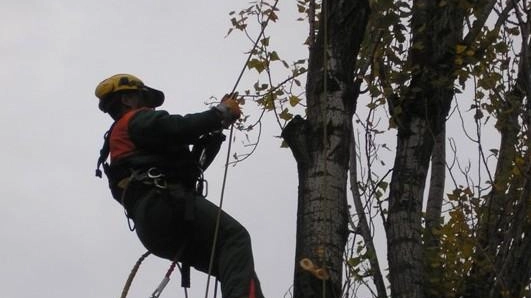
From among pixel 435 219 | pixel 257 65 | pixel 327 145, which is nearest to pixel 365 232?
pixel 435 219

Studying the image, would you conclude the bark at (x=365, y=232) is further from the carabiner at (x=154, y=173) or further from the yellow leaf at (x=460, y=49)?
the carabiner at (x=154, y=173)

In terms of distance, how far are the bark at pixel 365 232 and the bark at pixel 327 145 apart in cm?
78

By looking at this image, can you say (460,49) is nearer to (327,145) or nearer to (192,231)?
(327,145)

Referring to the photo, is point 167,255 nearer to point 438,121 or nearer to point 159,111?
point 159,111

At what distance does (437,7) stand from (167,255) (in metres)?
2.24

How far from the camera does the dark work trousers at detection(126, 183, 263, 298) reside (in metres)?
4.86

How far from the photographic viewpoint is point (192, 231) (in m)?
4.97

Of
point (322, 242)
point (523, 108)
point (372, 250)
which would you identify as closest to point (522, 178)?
point (523, 108)

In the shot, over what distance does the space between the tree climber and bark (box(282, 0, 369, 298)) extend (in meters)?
0.30

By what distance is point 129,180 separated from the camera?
5.00 meters

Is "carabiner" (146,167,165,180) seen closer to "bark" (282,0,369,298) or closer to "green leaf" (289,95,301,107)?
"bark" (282,0,369,298)

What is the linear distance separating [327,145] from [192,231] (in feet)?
2.39

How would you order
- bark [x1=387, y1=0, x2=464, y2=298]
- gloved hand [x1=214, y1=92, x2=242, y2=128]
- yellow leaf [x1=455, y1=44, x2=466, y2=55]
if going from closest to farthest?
gloved hand [x1=214, y1=92, x2=242, y2=128]
bark [x1=387, y1=0, x2=464, y2=298]
yellow leaf [x1=455, y1=44, x2=466, y2=55]

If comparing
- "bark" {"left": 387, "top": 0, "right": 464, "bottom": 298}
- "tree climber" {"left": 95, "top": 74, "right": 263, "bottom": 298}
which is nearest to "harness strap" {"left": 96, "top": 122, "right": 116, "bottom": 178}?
"tree climber" {"left": 95, "top": 74, "right": 263, "bottom": 298}
